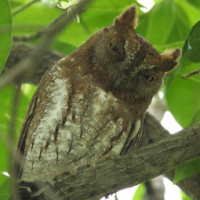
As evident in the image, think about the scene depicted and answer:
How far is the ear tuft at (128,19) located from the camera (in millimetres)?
3422

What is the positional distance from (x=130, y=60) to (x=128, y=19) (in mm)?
354

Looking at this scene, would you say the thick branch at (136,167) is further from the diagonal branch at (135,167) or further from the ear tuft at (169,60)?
the ear tuft at (169,60)

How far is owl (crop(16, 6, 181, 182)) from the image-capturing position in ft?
10.2

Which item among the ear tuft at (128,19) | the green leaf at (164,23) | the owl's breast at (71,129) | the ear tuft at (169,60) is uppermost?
the green leaf at (164,23)

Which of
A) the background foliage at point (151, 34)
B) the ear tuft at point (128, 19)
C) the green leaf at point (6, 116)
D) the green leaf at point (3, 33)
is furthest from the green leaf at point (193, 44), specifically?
the green leaf at point (6, 116)

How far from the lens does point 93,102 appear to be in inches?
125

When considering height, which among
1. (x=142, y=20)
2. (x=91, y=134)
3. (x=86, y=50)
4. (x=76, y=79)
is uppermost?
(x=142, y=20)

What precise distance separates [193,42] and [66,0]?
913mm

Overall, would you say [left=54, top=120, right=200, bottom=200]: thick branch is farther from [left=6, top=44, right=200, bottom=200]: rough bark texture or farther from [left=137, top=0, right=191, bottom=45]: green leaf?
[left=137, top=0, right=191, bottom=45]: green leaf

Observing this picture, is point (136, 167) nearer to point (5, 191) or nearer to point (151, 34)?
point (5, 191)

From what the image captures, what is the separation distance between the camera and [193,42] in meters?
2.73

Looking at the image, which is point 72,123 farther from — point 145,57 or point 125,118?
point 145,57

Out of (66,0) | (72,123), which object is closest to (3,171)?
(72,123)

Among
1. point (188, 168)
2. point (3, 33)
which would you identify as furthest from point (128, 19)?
point (188, 168)
